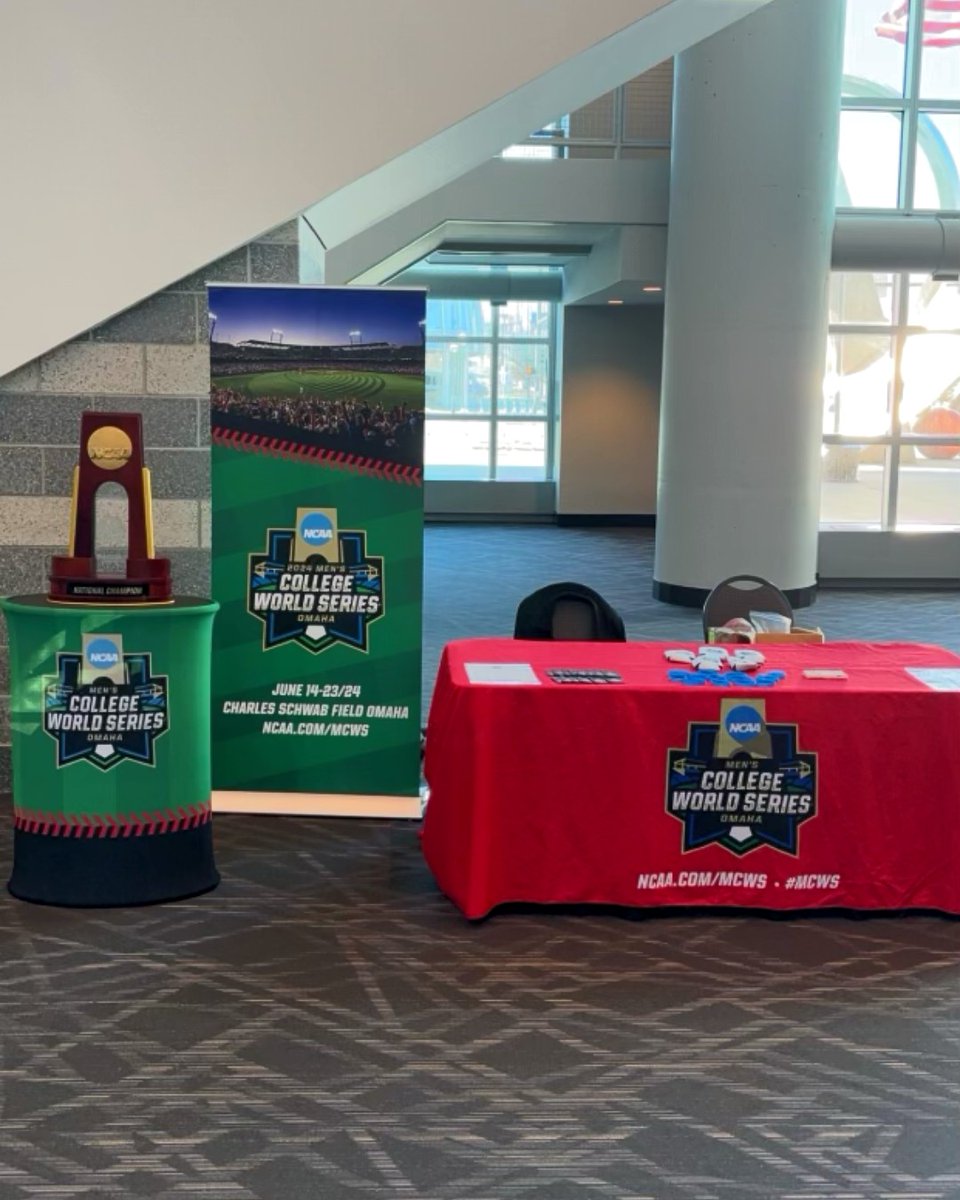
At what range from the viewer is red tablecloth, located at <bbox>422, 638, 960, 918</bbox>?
14.3 ft

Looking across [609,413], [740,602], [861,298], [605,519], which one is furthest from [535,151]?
[740,602]

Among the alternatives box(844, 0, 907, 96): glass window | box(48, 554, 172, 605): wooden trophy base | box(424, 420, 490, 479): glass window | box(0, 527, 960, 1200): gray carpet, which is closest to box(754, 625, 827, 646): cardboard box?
box(0, 527, 960, 1200): gray carpet

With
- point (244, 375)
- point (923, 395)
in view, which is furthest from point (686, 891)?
point (923, 395)

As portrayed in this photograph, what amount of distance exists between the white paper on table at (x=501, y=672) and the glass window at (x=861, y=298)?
33.5 feet

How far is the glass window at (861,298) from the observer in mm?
13930

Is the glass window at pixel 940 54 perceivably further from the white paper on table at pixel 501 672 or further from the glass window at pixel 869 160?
the white paper on table at pixel 501 672

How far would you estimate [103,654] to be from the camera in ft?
14.5

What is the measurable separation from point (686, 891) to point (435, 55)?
311cm

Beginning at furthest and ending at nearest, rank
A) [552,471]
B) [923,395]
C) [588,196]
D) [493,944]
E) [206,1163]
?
[552,471], [923,395], [588,196], [493,944], [206,1163]

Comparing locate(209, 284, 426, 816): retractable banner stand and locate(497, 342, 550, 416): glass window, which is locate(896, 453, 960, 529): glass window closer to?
locate(497, 342, 550, 416): glass window

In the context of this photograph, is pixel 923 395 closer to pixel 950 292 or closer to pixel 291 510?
pixel 950 292

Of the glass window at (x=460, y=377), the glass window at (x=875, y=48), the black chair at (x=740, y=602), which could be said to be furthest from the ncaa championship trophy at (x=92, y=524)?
the glass window at (x=460, y=377)

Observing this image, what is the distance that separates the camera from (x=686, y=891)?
4.48 m

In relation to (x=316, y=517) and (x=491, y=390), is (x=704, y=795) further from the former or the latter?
(x=491, y=390)
